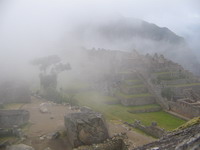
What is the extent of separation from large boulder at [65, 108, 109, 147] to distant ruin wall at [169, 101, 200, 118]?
46.5 ft

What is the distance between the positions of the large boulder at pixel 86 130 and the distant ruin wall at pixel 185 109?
Result: 14.2 meters

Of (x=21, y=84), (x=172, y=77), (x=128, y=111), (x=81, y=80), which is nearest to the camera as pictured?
(x=21, y=84)

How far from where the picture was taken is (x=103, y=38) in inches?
2803

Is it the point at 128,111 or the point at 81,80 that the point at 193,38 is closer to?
the point at 81,80

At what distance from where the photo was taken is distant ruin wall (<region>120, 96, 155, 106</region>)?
86.3 feet

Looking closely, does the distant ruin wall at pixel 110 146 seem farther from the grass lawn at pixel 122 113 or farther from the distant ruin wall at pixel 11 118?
the grass lawn at pixel 122 113

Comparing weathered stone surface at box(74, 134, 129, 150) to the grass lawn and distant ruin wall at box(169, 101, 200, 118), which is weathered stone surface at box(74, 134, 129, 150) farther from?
distant ruin wall at box(169, 101, 200, 118)

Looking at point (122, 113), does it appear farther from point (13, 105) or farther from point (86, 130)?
point (86, 130)

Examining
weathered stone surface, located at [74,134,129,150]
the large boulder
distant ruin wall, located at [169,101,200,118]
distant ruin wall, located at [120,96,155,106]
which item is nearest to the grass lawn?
distant ruin wall, located at [120,96,155,106]

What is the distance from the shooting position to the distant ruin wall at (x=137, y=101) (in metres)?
26.3

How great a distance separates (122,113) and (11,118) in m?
12.3

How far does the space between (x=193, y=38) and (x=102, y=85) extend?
5207 centimetres

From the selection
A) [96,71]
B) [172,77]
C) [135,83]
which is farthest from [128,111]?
[96,71]

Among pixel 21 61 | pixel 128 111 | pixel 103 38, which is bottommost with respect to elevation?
pixel 128 111
